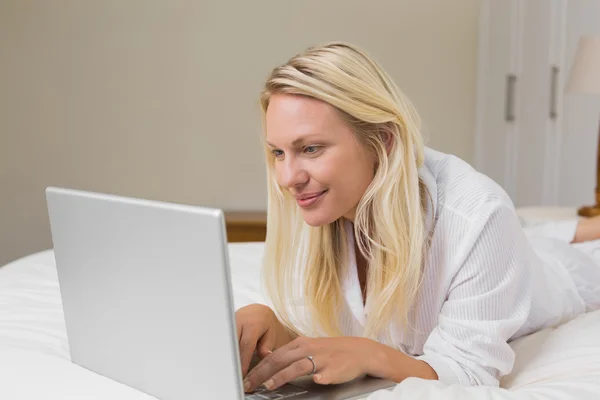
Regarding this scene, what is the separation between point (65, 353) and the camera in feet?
4.50

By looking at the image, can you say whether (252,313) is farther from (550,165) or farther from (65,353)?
(550,165)

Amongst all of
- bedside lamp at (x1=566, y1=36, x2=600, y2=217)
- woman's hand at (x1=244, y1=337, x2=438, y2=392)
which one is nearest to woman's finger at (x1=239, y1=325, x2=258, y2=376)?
woman's hand at (x1=244, y1=337, x2=438, y2=392)

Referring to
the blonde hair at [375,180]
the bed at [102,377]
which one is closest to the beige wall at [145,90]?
the bed at [102,377]

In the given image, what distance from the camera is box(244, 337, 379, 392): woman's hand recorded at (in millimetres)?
1112

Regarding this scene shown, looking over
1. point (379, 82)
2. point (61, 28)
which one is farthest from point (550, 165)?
point (379, 82)

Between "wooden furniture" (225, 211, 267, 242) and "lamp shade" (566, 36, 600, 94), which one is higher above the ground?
"lamp shade" (566, 36, 600, 94)

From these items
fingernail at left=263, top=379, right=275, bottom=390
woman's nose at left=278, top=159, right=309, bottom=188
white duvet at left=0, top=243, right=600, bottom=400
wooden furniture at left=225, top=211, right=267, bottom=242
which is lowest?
wooden furniture at left=225, top=211, right=267, bottom=242

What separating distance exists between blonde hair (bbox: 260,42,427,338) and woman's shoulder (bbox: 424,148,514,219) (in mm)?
44

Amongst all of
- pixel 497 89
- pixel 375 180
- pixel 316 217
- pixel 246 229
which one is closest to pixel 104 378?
pixel 316 217

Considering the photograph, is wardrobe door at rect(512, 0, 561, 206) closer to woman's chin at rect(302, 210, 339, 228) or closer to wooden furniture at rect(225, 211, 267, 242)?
wooden furniture at rect(225, 211, 267, 242)

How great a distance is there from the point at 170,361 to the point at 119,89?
300 centimetres

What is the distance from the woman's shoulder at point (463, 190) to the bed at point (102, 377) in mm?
266

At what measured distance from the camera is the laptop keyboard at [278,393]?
1.10 m

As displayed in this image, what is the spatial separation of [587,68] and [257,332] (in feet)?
7.42
